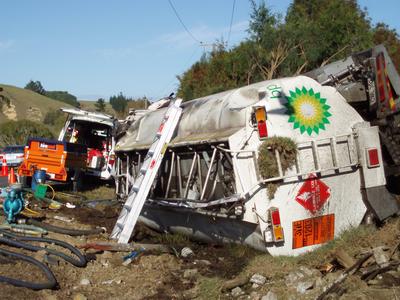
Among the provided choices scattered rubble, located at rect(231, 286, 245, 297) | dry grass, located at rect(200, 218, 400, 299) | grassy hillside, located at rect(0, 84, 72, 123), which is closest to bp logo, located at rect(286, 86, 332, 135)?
dry grass, located at rect(200, 218, 400, 299)

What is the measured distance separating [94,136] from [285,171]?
1122 cm

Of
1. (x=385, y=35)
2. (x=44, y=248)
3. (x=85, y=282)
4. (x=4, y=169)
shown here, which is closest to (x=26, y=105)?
(x=385, y=35)

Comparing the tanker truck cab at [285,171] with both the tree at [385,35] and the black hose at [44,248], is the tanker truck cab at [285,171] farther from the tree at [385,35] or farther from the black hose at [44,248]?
the tree at [385,35]

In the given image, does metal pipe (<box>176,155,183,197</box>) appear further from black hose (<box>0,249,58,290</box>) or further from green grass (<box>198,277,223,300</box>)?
black hose (<box>0,249,58,290</box>)

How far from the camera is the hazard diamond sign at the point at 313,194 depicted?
607 cm

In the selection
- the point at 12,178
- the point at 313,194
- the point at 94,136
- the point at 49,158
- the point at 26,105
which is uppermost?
the point at 26,105

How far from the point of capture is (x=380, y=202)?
6457 millimetres

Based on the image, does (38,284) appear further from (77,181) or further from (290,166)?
(77,181)

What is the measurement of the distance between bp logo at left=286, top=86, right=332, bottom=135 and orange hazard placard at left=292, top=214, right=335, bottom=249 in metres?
1.02

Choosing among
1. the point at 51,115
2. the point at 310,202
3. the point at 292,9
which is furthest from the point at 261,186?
the point at 51,115

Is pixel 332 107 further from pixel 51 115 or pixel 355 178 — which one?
pixel 51 115

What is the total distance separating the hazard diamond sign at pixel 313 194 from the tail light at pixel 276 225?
34 centimetres

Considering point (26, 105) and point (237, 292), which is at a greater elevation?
point (26, 105)

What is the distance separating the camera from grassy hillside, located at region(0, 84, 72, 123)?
6994 cm
